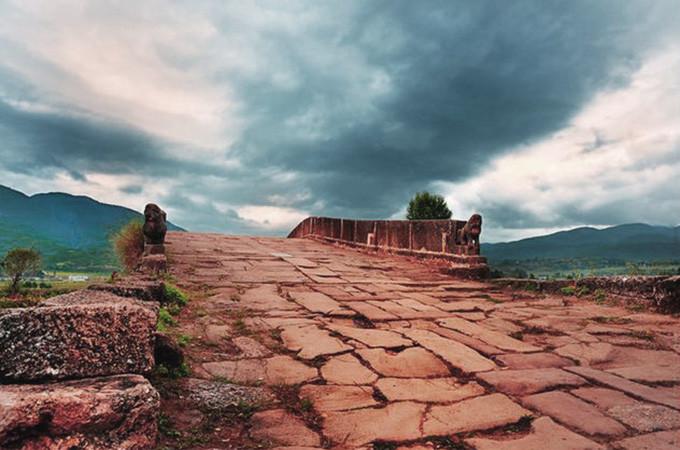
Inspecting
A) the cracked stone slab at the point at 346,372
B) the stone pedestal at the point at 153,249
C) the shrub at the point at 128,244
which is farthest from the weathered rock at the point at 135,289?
the shrub at the point at 128,244

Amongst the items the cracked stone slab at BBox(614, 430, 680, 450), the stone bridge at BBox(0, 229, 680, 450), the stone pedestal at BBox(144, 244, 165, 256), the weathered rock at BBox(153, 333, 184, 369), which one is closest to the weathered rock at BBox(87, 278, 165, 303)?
the stone bridge at BBox(0, 229, 680, 450)

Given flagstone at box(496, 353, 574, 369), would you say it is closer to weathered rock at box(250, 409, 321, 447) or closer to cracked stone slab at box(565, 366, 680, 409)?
cracked stone slab at box(565, 366, 680, 409)

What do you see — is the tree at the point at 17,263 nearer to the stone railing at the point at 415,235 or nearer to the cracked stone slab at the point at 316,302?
the stone railing at the point at 415,235

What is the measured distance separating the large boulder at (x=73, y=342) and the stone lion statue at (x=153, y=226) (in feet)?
15.7

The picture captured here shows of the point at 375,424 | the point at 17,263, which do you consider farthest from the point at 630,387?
the point at 17,263

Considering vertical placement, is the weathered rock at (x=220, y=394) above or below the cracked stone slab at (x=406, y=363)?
below

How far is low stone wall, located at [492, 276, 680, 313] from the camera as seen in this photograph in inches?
172

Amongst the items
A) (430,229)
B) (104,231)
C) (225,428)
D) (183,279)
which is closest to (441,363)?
(225,428)

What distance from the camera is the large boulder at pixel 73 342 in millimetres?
1670

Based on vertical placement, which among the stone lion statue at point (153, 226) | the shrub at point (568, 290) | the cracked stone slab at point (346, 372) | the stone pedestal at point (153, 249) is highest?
the stone lion statue at point (153, 226)

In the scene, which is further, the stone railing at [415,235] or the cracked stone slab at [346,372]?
the stone railing at [415,235]

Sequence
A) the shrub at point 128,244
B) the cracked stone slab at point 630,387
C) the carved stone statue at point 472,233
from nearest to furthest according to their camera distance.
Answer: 1. the cracked stone slab at point 630,387
2. the carved stone statue at point 472,233
3. the shrub at point 128,244

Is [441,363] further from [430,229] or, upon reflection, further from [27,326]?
[430,229]

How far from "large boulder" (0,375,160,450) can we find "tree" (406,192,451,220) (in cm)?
2560
